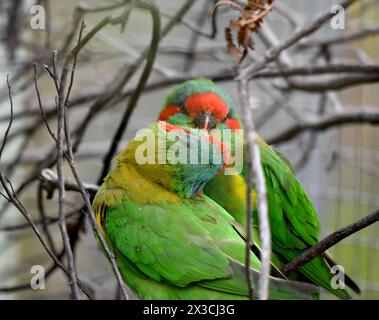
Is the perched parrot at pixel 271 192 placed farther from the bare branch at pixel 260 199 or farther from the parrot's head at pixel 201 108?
the bare branch at pixel 260 199

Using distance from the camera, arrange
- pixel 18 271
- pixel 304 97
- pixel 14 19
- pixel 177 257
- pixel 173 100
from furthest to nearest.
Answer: pixel 304 97
pixel 18 271
pixel 14 19
pixel 173 100
pixel 177 257

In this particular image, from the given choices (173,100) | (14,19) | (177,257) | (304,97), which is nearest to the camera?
(177,257)

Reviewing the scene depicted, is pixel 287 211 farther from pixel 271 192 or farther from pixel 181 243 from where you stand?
pixel 181 243

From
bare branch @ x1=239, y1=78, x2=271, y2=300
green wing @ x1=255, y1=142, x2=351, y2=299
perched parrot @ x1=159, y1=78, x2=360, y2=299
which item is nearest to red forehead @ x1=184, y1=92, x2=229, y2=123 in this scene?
perched parrot @ x1=159, y1=78, x2=360, y2=299

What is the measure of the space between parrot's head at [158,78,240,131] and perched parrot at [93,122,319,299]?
0.50ft

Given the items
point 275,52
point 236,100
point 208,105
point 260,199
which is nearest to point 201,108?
point 208,105

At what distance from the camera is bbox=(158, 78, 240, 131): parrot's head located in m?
1.04

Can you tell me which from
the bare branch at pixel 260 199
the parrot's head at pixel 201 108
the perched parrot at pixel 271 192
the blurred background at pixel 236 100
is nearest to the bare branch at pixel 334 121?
the blurred background at pixel 236 100

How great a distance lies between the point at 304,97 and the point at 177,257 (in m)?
1.82

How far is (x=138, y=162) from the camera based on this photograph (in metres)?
0.90

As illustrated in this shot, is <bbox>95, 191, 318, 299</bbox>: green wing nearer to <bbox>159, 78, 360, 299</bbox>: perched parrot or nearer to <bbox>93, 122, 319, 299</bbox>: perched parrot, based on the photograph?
<bbox>93, 122, 319, 299</bbox>: perched parrot

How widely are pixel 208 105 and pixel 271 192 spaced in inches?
8.1
